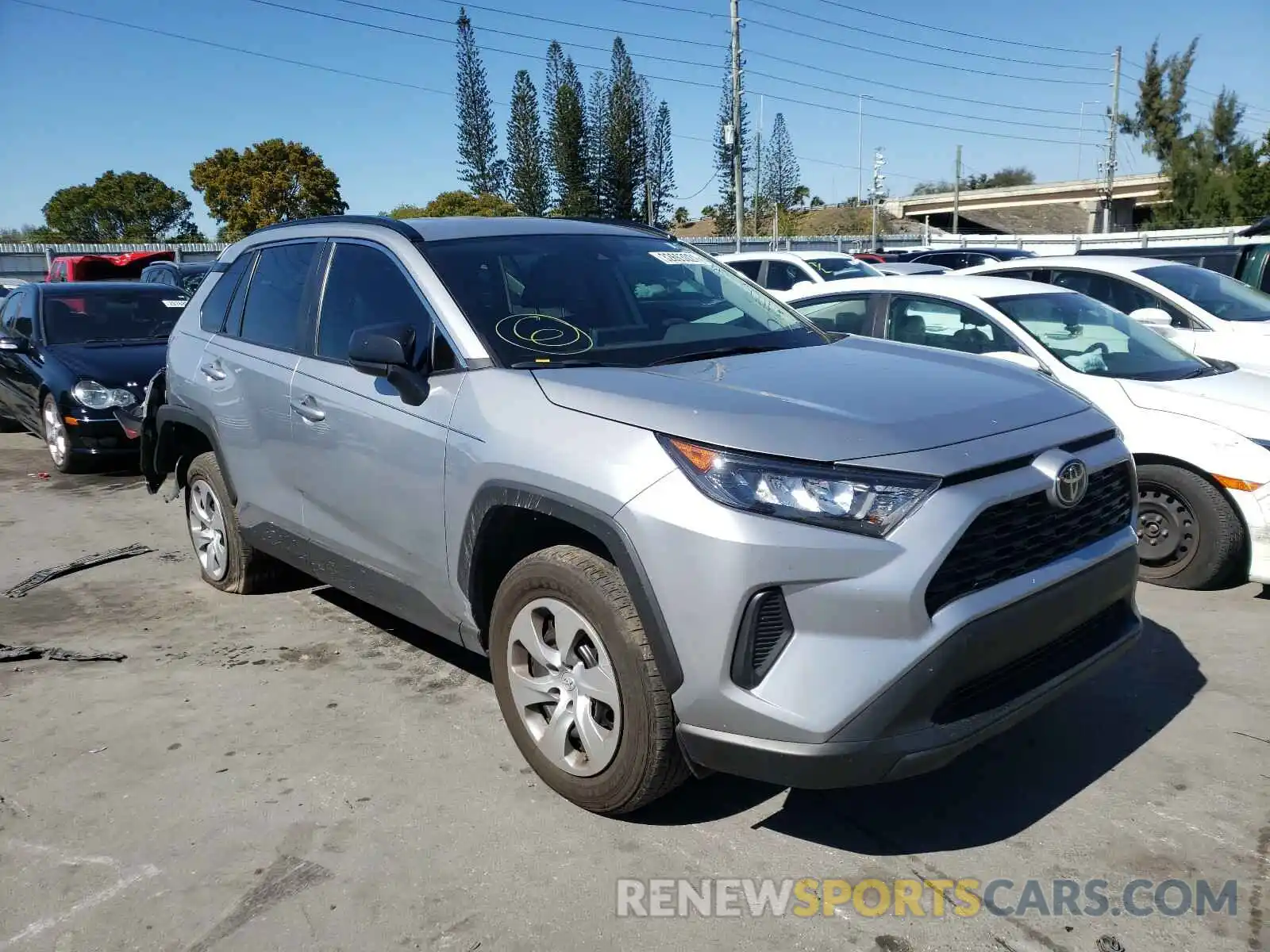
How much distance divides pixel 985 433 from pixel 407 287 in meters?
2.15

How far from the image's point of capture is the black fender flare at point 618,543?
265 centimetres

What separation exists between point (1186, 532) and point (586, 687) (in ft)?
11.7

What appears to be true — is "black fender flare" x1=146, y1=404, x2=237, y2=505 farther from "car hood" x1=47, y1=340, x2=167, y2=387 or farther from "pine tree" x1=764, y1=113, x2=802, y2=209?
"pine tree" x1=764, y1=113, x2=802, y2=209

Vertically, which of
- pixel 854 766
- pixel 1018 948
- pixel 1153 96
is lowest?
pixel 1018 948

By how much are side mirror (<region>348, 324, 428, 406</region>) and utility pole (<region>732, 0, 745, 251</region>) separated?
100 ft

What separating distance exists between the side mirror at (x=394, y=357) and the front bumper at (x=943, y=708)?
5.07ft

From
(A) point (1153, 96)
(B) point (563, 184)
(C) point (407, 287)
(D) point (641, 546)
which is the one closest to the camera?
(D) point (641, 546)

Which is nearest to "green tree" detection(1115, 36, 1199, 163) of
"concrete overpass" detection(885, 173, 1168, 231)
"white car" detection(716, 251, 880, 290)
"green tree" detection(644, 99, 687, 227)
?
"concrete overpass" detection(885, 173, 1168, 231)

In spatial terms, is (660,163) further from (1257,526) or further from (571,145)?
(1257,526)

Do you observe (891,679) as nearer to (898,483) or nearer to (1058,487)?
(898,483)

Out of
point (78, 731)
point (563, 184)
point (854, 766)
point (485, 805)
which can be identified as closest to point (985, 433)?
point (854, 766)

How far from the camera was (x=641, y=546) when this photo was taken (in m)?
2.65

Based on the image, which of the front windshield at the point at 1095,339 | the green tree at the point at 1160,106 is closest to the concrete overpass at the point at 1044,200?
the green tree at the point at 1160,106

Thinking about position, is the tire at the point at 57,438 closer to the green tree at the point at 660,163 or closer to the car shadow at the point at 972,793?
the car shadow at the point at 972,793
